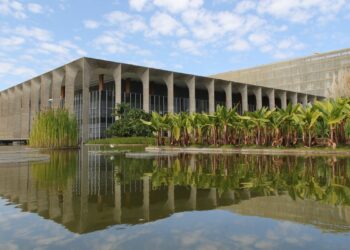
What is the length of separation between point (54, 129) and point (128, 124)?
49.7ft

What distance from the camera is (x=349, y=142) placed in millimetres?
23250

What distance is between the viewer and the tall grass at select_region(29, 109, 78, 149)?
2480 centimetres

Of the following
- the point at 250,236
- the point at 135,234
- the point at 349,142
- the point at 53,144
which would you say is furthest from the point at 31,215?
the point at 349,142

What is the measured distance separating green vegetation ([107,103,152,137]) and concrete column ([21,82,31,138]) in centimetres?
2543

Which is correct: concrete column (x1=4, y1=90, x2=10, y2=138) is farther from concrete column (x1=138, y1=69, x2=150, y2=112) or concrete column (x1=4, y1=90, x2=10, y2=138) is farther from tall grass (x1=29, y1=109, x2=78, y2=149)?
tall grass (x1=29, y1=109, x2=78, y2=149)

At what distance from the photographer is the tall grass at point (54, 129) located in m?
24.8

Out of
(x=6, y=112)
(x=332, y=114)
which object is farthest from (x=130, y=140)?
(x=6, y=112)

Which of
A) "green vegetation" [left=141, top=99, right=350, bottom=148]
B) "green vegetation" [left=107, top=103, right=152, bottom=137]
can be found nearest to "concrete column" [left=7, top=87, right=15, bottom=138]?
"green vegetation" [left=107, top=103, right=152, bottom=137]

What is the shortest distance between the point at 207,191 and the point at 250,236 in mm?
3116

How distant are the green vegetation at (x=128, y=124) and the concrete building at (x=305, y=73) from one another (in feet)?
151

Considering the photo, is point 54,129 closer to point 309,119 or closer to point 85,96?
point 85,96

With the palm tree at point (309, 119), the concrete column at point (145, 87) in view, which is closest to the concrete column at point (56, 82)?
the concrete column at point (145, 87)

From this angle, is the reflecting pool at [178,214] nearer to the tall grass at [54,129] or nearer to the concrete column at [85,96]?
the tall grass at [54,129]

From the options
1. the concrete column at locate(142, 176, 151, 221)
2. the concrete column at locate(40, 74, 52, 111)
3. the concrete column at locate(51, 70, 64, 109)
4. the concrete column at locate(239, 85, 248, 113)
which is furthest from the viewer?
the concrete column at locate(239, 85, 248, 113)
